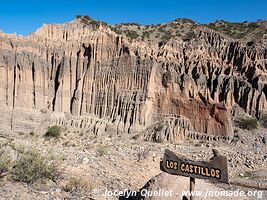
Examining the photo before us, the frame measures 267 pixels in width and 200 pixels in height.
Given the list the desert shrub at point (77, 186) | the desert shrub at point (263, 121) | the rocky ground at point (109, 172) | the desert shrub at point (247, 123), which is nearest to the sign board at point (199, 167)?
the rocky ground at point (109, 172)

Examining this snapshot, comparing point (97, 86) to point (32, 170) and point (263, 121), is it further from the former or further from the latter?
point (32, 170)

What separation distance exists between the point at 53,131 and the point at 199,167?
27595 mm

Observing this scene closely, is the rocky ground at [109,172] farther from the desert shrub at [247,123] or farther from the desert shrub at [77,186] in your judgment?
the desert shrub at [247,123]

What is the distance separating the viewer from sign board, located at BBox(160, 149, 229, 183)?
8211 millimetres

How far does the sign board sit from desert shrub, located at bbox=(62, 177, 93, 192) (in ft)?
17.0

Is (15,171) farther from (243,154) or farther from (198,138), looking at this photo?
(198,138)

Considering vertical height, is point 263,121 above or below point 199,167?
below

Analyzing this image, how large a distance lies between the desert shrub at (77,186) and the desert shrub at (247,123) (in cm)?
3247

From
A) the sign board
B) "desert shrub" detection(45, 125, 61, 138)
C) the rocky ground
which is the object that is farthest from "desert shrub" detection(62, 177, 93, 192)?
"desert shrub" detection(45, 125, 61, 138)

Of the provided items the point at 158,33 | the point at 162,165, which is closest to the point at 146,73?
the point at 162,165

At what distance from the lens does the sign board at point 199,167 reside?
8211 millimetres

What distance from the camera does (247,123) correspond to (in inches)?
1687

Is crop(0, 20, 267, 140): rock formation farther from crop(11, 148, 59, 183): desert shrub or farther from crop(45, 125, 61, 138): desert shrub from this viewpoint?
crop(11, 148, 59, 183): desert shrub

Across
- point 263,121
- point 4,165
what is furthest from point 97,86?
point 4,165
